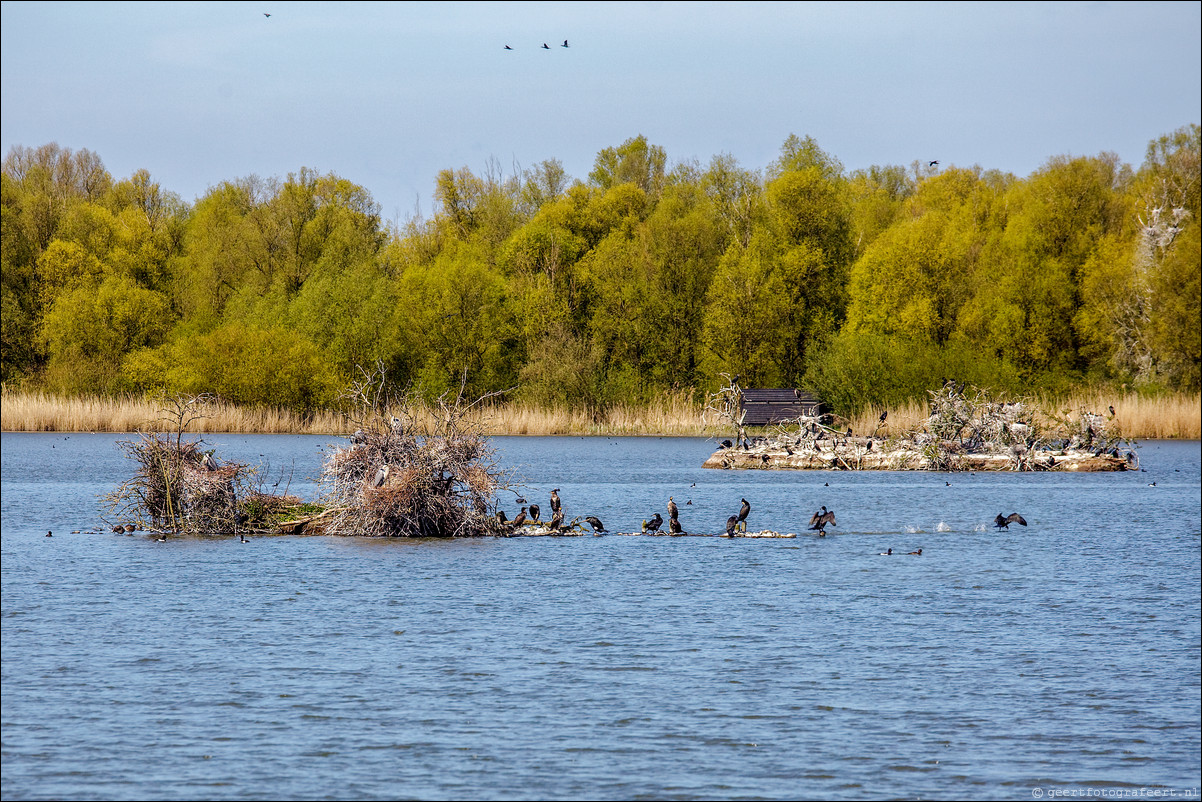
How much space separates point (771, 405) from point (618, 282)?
22.5 metres

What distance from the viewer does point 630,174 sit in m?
91.5

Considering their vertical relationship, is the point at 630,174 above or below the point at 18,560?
above

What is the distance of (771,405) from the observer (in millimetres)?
60844

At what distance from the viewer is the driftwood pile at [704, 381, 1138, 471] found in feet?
150

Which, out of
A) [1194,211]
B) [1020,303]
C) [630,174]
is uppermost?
[630,174]

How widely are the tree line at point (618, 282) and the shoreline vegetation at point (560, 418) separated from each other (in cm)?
214

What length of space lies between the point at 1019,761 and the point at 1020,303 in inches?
2635

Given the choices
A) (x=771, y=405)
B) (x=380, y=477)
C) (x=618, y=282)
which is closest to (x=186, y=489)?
(x=380, y=477)

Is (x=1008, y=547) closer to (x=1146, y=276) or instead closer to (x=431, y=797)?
(x=431, y=797)

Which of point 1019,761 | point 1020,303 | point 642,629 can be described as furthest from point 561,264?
point 1019,761

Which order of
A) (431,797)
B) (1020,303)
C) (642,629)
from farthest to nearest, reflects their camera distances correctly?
(1020,303), (642,629), (431,797)

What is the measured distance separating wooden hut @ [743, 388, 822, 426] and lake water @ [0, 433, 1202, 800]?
3117 cm

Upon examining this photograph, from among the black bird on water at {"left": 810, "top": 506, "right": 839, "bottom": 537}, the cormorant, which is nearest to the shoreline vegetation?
the black bird on water at {"left": 810, "top": 506, "right": 839, "bottom": 537}

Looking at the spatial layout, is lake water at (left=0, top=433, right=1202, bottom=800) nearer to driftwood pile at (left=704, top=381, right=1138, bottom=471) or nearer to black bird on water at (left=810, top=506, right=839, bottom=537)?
black bird on water at (left=810, top=506, right=839, bottom=537)
